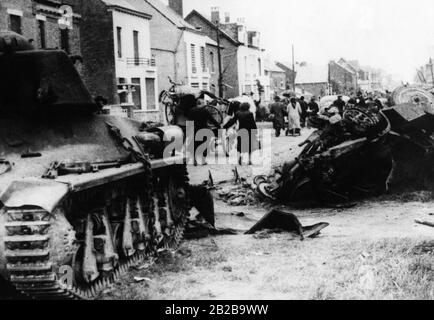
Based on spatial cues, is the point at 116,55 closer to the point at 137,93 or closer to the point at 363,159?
the point at 137,93

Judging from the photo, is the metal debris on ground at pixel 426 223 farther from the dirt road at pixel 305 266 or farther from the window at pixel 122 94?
the window at pixel 122 94

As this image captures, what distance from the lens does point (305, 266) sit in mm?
6836

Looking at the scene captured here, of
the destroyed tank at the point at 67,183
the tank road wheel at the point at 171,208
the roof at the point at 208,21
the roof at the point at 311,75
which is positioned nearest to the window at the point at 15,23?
the tank road wheel at the point at 171,208

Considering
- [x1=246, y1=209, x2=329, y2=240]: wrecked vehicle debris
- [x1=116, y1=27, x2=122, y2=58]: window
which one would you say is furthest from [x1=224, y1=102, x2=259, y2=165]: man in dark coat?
[x1=116, y1=27, x2=122, y2=58]: window

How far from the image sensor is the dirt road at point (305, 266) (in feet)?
19.3

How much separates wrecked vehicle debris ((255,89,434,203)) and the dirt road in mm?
1347

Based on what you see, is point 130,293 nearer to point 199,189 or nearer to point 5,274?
point 5,274

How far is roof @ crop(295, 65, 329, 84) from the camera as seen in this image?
75188 mm

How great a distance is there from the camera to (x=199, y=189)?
926 centimetres

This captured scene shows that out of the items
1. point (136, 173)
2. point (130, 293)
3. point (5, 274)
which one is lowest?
point (130, 293)

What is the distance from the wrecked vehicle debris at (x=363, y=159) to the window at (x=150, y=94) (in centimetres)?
2731

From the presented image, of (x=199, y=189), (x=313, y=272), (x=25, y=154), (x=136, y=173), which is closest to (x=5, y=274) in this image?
(x=25, y=154)

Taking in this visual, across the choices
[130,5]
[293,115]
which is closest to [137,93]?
[130,5]
